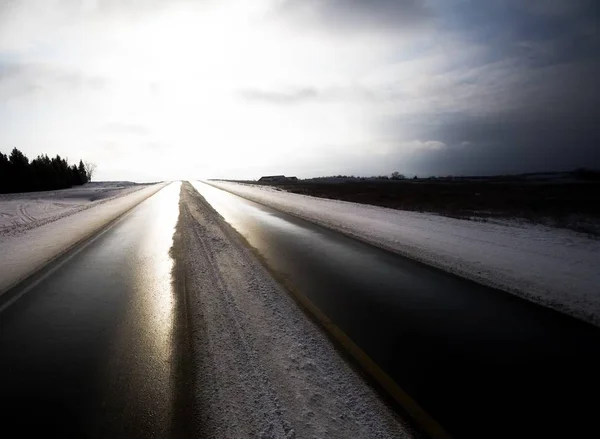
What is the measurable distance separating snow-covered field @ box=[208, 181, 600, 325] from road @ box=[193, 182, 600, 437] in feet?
2.40

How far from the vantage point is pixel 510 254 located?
917 centimetres

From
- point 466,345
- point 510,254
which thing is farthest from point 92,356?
point 510,254

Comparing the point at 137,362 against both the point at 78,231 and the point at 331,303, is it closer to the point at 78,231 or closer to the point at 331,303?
the point at 331,303

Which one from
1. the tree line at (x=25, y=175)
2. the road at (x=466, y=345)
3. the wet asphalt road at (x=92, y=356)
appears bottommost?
the road at (x=466, y=345)

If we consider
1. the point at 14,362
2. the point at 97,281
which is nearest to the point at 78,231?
the point at 97,281

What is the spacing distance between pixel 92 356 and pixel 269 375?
2296 mm

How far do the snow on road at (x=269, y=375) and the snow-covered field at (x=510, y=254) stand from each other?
4.40 metres

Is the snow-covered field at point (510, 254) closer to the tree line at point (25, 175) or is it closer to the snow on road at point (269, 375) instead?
the snow on road at point (269, 375)

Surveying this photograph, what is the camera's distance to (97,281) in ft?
23.0

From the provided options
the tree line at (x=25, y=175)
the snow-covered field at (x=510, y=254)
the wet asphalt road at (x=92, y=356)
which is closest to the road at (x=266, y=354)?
the wet asphalt road at (x=92, y=356)

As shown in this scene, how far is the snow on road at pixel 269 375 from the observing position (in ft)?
9.23

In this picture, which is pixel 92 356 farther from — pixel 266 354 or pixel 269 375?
pixel 269 375

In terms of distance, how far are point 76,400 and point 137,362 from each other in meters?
0.71

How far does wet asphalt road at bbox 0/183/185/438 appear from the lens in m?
2.93
